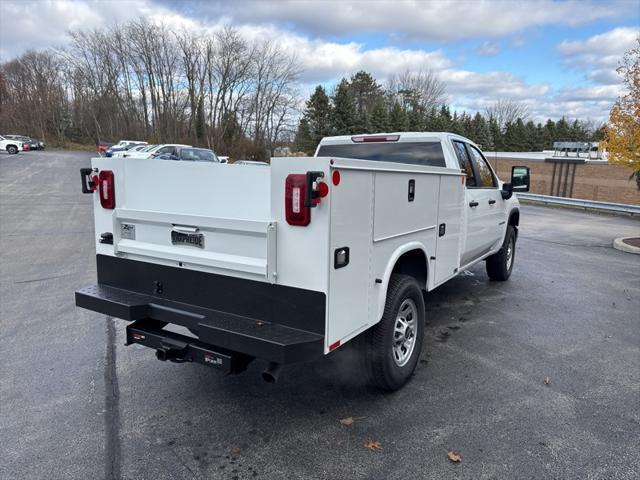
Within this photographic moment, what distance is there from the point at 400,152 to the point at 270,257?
2841 mm

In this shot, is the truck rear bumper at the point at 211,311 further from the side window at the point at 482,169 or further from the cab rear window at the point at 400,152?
the side window at the point at 482,169

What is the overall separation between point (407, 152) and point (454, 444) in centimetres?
311

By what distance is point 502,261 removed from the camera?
7.10 meters

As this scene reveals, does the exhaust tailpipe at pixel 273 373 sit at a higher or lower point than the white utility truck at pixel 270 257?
lower

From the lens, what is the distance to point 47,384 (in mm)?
3709

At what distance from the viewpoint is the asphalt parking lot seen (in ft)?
9.27

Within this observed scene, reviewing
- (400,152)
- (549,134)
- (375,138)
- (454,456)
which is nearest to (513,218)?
(400,152)

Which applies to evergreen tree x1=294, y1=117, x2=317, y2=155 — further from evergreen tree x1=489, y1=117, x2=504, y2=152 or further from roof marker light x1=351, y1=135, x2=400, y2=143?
roof marker light x1=351, y1=135, x2=400, y2=143

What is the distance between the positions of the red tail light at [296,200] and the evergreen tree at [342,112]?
4171 cm

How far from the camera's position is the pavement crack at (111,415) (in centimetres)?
276

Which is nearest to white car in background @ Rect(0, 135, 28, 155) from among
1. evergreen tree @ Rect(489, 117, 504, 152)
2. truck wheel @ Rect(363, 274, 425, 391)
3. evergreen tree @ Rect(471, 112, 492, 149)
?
truck wheel @ Rect(363, 274, 425, 391)

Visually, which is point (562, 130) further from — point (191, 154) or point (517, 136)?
point (191, 154)

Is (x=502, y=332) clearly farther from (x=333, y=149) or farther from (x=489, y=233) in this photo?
(x=333, y=149)

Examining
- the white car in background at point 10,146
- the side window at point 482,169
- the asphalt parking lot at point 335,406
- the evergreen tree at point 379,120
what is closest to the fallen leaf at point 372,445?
the asphalt parking lot at point 335,406
